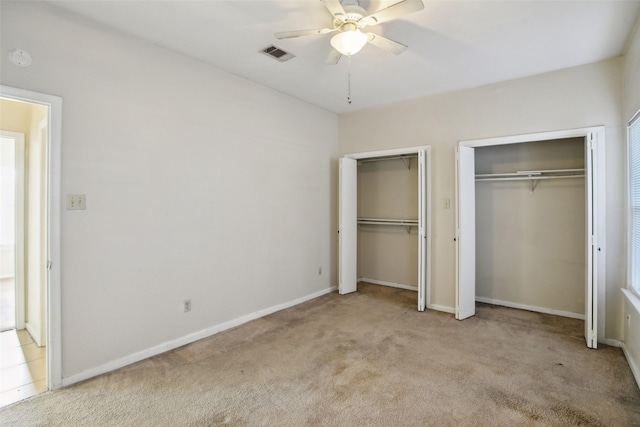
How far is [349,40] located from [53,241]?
8.28 feet

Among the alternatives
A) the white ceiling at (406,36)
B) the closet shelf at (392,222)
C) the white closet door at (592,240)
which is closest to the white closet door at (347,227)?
the closet shelf at (392,222)

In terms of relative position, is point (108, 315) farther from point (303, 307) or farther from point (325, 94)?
point (325, 94)

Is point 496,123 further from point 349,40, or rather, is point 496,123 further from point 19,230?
point 19,230

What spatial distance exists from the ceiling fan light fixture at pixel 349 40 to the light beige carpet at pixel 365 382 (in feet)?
8.03

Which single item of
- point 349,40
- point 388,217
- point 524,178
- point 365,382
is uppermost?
point 349,40

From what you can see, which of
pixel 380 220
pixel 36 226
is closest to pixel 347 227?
pixel 380 220

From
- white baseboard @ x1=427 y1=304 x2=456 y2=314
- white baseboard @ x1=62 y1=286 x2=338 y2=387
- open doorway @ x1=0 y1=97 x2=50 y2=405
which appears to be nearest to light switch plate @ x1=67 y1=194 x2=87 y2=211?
open doorway @ x1=0 y1=97 x2=50 y2=405

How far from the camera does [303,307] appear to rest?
4.23 metres

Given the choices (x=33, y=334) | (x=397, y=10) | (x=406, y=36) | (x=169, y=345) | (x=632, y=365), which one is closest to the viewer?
(x=397, y=10)

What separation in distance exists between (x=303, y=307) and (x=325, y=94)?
8.95 feet

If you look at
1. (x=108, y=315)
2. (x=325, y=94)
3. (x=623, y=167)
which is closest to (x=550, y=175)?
(x=623, y=167)

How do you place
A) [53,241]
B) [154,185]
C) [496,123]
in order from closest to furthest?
[53,241] → [154,185] → [496,123]

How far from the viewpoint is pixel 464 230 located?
3.82 metres

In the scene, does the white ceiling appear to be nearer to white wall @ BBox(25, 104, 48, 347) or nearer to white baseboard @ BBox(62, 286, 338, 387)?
white wall @ BBox(25, 104, 48, 347)
